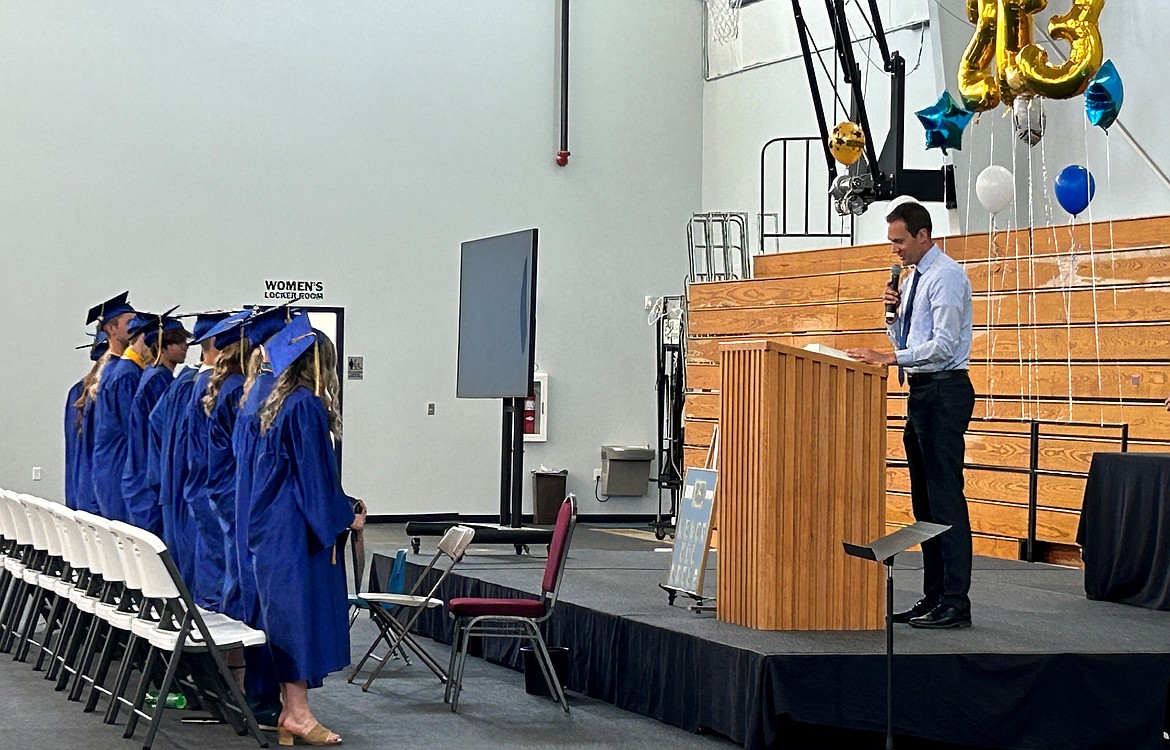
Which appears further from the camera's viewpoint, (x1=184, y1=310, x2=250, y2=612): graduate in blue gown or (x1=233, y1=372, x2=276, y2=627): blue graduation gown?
(x1=184, y1=310, x2=250, y2=612): graduate in blue gown

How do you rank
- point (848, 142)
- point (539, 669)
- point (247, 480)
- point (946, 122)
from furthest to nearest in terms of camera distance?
point (848, 142)
point (946, 122)
point (539, 669)
point (247, 480)

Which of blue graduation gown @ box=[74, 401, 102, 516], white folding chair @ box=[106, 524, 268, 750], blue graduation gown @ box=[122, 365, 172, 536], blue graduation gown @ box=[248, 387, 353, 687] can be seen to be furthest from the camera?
blue graduation gown @ box=[74, 401, 102, 516]

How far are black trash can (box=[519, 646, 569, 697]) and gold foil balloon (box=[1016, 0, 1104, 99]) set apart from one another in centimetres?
387

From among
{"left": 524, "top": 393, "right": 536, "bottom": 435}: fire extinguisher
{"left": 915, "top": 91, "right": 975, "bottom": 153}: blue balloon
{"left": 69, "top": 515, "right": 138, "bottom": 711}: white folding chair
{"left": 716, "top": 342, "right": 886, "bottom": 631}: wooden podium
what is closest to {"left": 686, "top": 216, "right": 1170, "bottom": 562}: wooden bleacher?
{"left": 915, "top": 91, "right": 975, "bottom": 153}: blue balloon

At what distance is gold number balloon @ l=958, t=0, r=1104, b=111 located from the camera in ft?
26.3

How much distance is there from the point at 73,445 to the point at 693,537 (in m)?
3.68

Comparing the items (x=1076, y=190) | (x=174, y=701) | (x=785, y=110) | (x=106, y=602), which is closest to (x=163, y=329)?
(x=106, y=602)

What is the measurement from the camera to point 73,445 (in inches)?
332

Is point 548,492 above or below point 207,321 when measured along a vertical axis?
below

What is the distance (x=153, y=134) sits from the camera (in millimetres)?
14789

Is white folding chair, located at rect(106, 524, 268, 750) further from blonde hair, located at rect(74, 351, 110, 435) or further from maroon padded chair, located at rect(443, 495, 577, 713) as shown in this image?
blonde hair, located at rect(74, 351, 110, 435)

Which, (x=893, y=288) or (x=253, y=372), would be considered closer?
(x=253, y=372)

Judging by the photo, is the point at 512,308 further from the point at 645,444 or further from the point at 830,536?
the point at 645,444

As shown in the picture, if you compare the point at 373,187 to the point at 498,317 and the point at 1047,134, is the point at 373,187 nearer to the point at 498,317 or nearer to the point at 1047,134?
the point at 498,317
